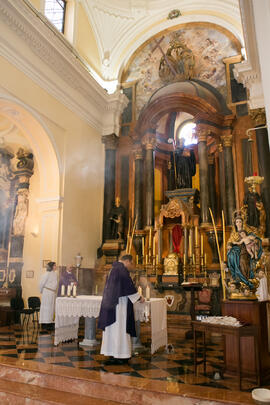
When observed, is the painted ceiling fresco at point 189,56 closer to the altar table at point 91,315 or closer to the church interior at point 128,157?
the church interior at point 128,157

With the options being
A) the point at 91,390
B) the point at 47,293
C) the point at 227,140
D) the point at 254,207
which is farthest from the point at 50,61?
the point at 91,390

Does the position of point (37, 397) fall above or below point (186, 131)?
below

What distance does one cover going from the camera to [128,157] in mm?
12383

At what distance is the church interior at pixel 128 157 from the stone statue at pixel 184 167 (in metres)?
0.04

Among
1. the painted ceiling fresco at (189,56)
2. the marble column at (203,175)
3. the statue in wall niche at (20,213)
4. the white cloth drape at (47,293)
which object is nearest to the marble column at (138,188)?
the painted ceiling fresco at (189,56)

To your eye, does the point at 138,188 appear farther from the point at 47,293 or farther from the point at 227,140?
the point at 47,293

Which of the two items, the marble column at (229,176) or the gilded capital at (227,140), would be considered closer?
the marble column at (229,176)

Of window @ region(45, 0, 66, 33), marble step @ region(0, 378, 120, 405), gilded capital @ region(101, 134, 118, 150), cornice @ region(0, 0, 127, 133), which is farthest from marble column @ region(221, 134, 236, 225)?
marble step @ region(0, 378, 120, 405)

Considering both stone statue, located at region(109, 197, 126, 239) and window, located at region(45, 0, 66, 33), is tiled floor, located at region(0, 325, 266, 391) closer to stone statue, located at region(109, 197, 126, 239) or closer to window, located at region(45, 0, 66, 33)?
stone statue, located at region(109, 197, 126, 239)

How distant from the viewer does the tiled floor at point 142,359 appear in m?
4.31

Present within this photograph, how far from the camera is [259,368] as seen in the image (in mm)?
4215

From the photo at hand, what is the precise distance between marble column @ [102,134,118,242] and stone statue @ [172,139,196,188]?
7.09 ft

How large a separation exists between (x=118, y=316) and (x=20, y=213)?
6.77 meters

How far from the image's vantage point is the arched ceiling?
40.2ft
